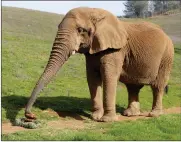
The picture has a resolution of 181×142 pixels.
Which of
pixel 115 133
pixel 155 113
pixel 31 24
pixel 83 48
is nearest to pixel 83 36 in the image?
pixel 83 48

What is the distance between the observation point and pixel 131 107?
60.2 ft

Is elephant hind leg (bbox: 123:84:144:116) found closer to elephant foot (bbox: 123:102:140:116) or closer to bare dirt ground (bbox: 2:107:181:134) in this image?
elephant foot (bbox: 123:102:140:116)

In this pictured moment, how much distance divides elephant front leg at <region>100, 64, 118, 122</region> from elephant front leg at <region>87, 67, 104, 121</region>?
63 cm

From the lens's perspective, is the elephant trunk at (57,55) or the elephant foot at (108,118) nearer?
the elephant trunk at (57,55)

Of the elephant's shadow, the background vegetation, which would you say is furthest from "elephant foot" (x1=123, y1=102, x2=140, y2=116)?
the background vegetation

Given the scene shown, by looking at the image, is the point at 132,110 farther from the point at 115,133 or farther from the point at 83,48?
the point at 115,133

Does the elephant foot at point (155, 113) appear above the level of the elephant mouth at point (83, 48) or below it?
below

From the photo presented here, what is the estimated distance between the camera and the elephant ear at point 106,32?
15516 mm

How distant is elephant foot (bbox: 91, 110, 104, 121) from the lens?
16233mm

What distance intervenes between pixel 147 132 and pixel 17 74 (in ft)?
41.9

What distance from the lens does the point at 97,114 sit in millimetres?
16406

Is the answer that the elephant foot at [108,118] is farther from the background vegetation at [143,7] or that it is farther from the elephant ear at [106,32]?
the background vegetation at [143,7]

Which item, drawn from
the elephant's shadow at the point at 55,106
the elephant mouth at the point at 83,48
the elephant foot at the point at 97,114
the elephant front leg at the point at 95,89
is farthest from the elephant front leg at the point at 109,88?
the elephant's shadow at the point at 55,106

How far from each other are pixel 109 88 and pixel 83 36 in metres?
2.17
